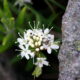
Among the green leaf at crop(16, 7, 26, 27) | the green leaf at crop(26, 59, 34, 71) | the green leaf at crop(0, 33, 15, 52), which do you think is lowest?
the green leaf at crop(26, 59, 34, 71)

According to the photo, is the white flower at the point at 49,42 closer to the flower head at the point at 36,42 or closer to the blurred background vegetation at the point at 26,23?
the flower head at the point at 36,42

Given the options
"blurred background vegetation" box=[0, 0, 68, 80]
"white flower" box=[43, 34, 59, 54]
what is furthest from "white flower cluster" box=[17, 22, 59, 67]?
"blurred background vegetation" box=[0, 0, 68, 80]

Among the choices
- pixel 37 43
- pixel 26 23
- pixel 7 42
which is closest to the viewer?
pixel 37 43

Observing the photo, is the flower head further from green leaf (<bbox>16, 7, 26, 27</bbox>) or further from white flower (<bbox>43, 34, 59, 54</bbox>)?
A: green leaf (<bbox>16, 7, 26, 27</bbox>)

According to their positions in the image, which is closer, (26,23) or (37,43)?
(37,43)

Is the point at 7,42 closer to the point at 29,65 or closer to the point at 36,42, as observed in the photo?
the point at 29,65

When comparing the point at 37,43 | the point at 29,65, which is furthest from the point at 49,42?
the point at 29,65

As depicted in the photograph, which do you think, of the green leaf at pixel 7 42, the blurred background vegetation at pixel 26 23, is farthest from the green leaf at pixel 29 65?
the green leaf at pixel 7 42


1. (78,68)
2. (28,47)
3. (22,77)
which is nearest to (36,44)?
(28,47)
